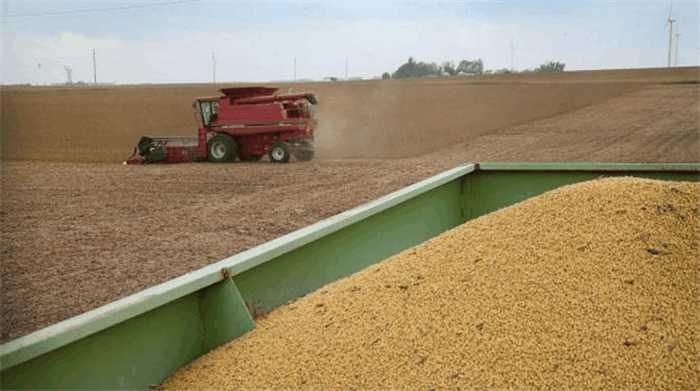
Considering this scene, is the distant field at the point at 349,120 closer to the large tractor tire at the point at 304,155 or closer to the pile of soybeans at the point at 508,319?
the large tractor tire at the point at 304,155

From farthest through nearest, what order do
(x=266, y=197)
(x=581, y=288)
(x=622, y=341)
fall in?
(x=266, y=197) < (x=581, y=288) < (x=622, y=341)

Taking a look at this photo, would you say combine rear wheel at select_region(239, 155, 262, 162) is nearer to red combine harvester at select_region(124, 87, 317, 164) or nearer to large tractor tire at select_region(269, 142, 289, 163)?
red combine harvester at select_region(124, 87, 317, 164)

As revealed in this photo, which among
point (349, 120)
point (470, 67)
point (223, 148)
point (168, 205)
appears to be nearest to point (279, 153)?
point (223, 148)

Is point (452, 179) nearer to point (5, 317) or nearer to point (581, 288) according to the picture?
point (581, 288)

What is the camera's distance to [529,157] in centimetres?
1647

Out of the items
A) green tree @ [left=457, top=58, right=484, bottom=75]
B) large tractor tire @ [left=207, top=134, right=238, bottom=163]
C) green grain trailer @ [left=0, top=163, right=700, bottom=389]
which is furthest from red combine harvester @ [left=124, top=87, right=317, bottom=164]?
green tree @ [left=457, top=58, right=484, bottom=75]

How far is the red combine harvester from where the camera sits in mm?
15805

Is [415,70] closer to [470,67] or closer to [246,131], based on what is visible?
[470,67]

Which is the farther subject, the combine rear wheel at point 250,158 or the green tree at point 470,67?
the green tree at point 470,67

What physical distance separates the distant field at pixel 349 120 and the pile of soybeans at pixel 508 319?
14.6 metres

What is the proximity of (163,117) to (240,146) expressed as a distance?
15.4 m

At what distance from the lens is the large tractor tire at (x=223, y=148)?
16047mm

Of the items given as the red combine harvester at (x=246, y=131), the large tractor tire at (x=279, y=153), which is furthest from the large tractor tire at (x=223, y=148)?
the large tractor tire at (x=279, y=153)

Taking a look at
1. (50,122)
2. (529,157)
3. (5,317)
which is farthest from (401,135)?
(5,317)
